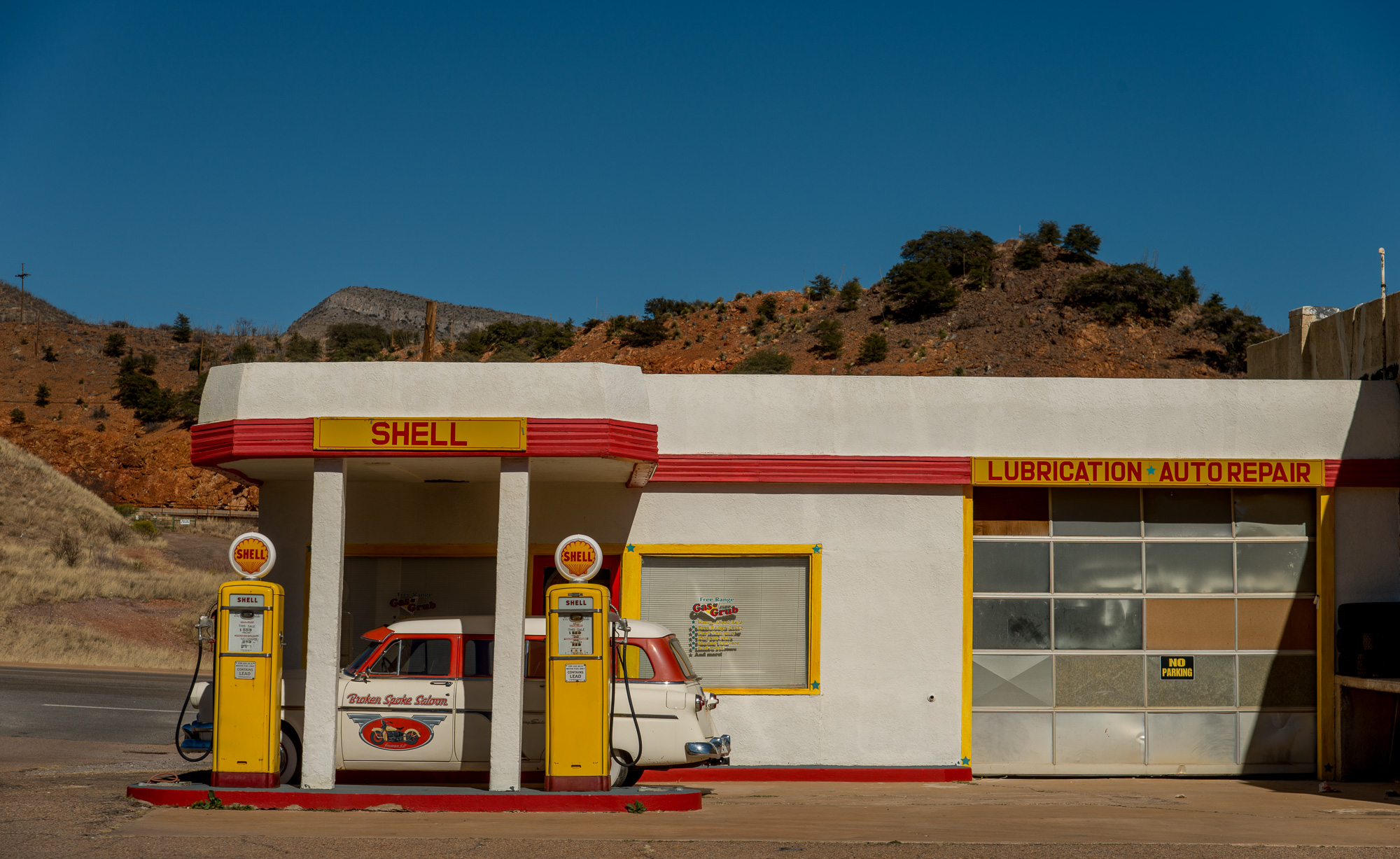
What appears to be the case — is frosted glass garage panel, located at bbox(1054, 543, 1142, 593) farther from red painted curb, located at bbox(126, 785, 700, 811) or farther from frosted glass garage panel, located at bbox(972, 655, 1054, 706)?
red painted curb, located at bbox(126, 785, 700, 811)

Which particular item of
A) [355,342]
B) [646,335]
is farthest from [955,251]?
[355,342]

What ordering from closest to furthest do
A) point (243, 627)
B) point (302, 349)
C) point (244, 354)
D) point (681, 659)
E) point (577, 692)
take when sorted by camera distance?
point (577, 692) → point (243, 627) → point (681, 659) → point (244, 354) → point (302, 349)

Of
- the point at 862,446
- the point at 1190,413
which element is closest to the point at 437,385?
the point at 862,446

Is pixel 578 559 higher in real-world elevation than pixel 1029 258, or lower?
lower

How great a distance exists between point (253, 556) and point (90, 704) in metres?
→ 11.8

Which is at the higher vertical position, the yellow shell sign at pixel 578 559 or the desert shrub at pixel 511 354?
the desert shrub at pixel 511 354

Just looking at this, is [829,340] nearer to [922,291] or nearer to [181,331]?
[922,291]

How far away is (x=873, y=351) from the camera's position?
61031 mm

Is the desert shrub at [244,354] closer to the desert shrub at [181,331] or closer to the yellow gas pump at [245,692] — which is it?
the desert shrub at [181,331]

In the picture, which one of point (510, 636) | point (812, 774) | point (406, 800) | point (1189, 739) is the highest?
point (510, 636)

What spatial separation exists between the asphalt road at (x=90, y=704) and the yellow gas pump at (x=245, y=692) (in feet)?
24.0

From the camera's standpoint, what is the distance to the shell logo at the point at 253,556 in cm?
1054

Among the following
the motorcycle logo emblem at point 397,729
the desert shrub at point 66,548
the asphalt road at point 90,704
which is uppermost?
the desert shrub at point 66,548

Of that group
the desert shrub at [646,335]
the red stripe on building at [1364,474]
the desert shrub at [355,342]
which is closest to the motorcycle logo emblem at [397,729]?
the red stripe on building at [1364,474]
